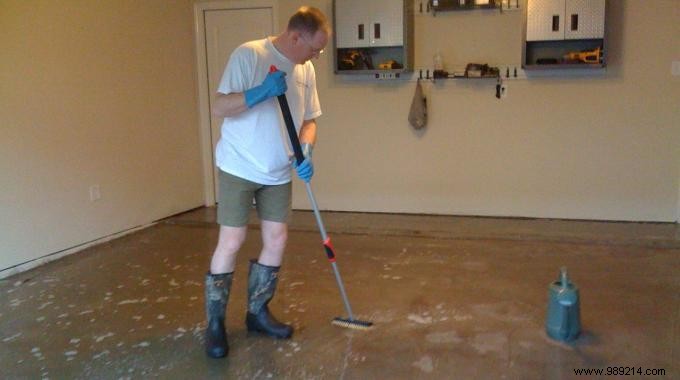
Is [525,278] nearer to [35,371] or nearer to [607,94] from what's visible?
[607,94]

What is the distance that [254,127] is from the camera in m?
2.38

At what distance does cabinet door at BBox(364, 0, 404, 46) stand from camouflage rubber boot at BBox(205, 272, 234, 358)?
9.89ft

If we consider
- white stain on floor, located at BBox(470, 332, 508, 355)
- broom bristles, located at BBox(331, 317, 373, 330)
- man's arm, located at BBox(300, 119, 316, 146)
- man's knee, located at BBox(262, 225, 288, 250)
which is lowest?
white stain on floor, located at BBox(470, 332, 508, 355)

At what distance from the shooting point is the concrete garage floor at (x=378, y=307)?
2.40m

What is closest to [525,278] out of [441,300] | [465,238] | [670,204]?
[441,300]

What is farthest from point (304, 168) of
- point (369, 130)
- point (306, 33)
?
point (369, 130)

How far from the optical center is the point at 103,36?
14.5 feet

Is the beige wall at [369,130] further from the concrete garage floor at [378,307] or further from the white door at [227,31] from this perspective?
the concrete garage floor at [378,307]

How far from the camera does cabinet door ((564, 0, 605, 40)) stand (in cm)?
443

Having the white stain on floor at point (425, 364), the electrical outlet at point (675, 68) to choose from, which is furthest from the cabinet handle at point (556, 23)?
the white stain on floor at point (425, 364)

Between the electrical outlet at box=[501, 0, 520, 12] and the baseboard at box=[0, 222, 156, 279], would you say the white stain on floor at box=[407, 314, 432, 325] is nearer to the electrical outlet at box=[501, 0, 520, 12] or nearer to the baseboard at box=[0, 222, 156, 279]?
the baseboard at box=[0, 222, 156, 279]

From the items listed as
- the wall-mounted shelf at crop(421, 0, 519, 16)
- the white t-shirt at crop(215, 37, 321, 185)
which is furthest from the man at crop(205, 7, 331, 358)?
the wall-mounted shelf at crop(421, 0, 519, 16)

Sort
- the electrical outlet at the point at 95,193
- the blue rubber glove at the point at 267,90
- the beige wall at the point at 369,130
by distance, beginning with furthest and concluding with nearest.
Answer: the electrical outlet at the point at 95,193 → the beige wall at the point at 369,130 → the blue rubber glove at the point at 267,90

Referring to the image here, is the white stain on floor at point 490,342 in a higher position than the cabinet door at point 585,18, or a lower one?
lower
